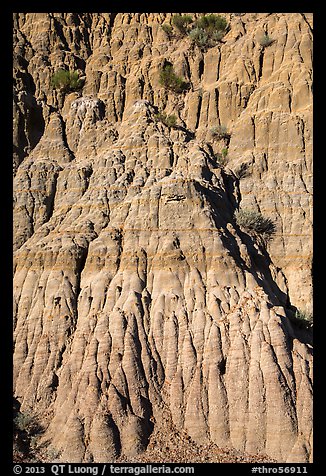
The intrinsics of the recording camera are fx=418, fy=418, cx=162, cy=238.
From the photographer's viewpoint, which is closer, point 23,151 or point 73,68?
point 23,151

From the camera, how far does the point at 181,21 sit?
30.2 m

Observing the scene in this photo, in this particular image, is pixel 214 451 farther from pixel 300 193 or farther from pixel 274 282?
pixel 300 193

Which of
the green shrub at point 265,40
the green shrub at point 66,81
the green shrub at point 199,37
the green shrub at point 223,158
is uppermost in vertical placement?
the green shrub at point 199,37

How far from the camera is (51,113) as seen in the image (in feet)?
89.2

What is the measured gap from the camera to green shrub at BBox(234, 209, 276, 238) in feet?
73.6

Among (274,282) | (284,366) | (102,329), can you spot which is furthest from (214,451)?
(274,282)

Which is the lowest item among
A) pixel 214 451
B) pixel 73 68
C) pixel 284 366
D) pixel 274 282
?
pixel 214 451

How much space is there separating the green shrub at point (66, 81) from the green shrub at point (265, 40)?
1212 cm

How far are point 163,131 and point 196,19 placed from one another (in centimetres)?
1165

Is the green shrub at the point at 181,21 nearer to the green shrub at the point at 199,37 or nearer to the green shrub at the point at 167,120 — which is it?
the green shrub at the point at 199,37

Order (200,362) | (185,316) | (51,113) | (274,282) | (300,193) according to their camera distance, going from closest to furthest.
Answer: (200,362)
(185,316)
(274,282)
(300,193)
(51,113)

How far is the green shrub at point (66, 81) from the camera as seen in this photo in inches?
1088

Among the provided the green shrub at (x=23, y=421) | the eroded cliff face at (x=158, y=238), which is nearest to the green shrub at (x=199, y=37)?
the eroded cliff face at (x=158, y=238)

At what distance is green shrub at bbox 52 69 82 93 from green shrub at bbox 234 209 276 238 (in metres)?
14.1
